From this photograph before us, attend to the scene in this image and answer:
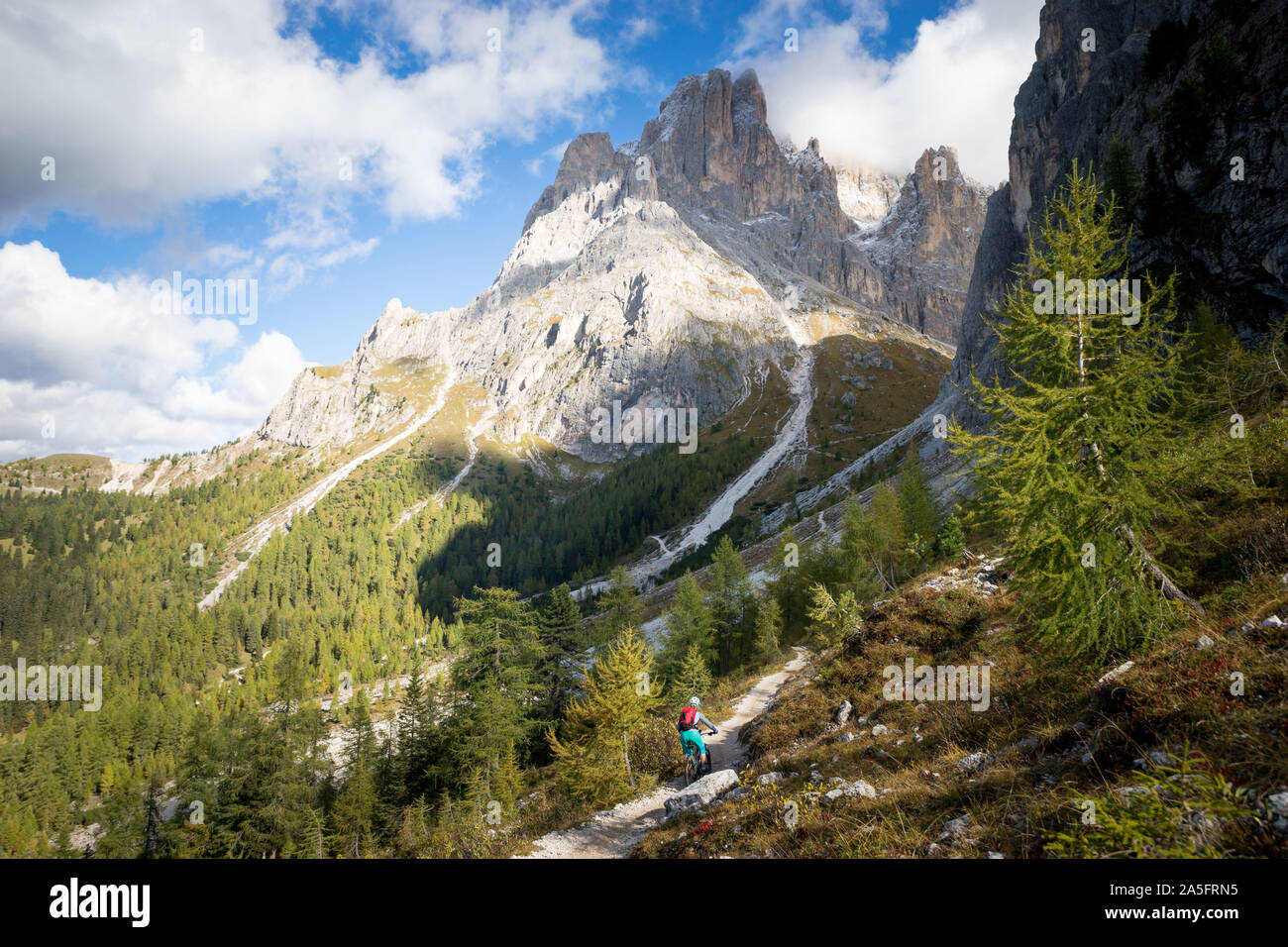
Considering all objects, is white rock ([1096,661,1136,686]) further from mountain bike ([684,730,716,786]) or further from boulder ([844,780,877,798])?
mountain bike ([684,730,716,786])

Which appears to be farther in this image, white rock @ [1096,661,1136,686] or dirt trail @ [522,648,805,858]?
dirt trail @ [522,648,805,858]

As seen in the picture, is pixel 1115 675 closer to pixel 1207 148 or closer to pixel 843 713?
pixel 843 713

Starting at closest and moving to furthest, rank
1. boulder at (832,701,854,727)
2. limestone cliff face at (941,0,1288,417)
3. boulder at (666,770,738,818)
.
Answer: boulder at (666,770,738,818) < boulder at (832,701,854,727) < limestone cliff face at (941,0,1288,417)

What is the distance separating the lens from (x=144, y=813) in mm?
48344

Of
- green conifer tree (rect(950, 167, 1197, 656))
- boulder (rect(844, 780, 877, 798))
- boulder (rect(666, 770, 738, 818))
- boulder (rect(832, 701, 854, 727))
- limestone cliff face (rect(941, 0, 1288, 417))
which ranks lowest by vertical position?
boulder (rect(666, 770, 738, 818))

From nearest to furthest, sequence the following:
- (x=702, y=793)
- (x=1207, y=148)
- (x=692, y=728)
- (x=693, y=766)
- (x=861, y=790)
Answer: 1. (x=861, y=790)
2. (x=702, y=793)
3. (x=692, y=728)
4. (x=693, y=766)
5. (x=1207, y=148)

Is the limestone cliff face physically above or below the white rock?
above

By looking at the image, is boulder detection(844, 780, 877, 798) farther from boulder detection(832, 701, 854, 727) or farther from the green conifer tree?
boulder detection(832, 701, 854, 727)

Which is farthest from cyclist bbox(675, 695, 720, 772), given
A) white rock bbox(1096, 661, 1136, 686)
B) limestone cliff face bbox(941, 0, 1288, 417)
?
limestone cliff face bbox(941, 0, 1288, 417)

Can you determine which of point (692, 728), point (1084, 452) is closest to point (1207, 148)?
point (1084, 452)

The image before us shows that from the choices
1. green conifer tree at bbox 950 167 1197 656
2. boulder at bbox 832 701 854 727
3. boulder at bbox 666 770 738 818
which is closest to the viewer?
green conifer tree at bbox 950 167 1197 656
